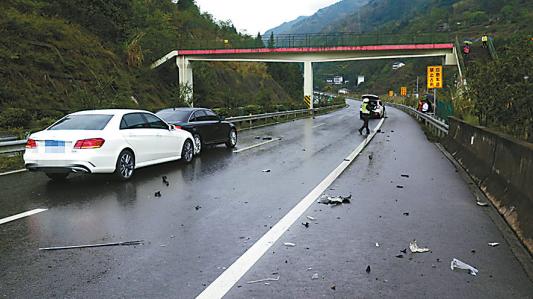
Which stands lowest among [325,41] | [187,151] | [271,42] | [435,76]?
[187,151]

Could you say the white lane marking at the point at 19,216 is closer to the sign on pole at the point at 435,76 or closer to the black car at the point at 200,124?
the black car at the point at 200,124

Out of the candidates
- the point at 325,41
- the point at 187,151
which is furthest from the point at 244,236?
the point at 325,41

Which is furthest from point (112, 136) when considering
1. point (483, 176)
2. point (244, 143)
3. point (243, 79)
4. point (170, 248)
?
point (243, 79)

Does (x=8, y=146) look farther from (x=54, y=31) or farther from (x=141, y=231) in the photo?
(x=54, y=31)

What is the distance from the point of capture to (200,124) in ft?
49.9

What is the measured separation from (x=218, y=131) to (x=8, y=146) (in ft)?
20.4

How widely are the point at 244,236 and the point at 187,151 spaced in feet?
24.1

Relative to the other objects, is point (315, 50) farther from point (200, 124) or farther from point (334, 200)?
point (334, 200)

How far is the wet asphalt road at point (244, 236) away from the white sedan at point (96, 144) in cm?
40

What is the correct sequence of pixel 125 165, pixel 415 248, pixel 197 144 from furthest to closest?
pixel 197 144 < pixel 125 165 < pixel 415 248

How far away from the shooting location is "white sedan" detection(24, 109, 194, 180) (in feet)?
31.3

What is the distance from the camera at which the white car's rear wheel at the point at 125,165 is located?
10.2 m

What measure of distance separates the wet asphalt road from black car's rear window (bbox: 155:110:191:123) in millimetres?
3574

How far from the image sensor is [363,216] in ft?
23.7
